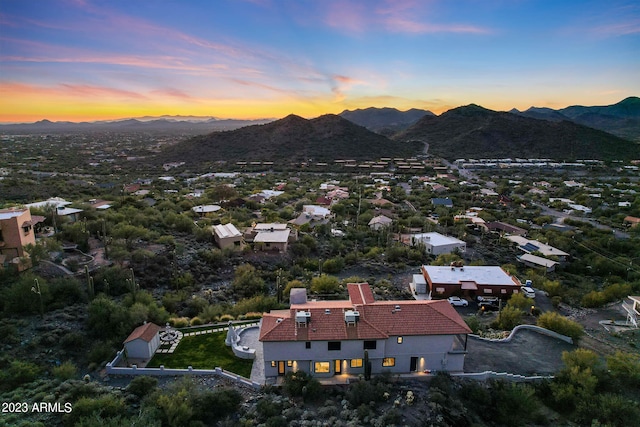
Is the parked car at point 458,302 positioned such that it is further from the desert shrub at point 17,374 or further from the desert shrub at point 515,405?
the desert shrub at point 17,374

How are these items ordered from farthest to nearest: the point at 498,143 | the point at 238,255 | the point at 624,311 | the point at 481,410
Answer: the point at 498,143 < the point at 238,255 < the point at 624,311 < the point at 481,410

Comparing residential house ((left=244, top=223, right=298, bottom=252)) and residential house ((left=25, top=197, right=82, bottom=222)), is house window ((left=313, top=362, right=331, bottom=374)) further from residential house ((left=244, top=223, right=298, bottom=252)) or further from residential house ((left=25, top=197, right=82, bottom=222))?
residential house ((left=25, top=197, right=82, bottom=222))

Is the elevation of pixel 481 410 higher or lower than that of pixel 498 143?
lower

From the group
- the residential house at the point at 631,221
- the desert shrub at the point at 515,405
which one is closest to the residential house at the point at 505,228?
the residential house at the point at 631,221

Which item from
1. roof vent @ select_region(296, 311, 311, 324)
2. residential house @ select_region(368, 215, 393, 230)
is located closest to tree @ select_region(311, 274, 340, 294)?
roof vent @ select_region(296, 311, 311, 324)

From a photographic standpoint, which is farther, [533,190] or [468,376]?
[533,190]

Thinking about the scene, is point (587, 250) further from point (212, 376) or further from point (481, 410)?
point (212, 376)

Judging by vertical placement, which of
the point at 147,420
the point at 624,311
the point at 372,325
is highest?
the point at 372,325

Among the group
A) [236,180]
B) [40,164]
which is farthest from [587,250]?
[40,164]

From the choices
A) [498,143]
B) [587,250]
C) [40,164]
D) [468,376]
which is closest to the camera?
[468,376]
